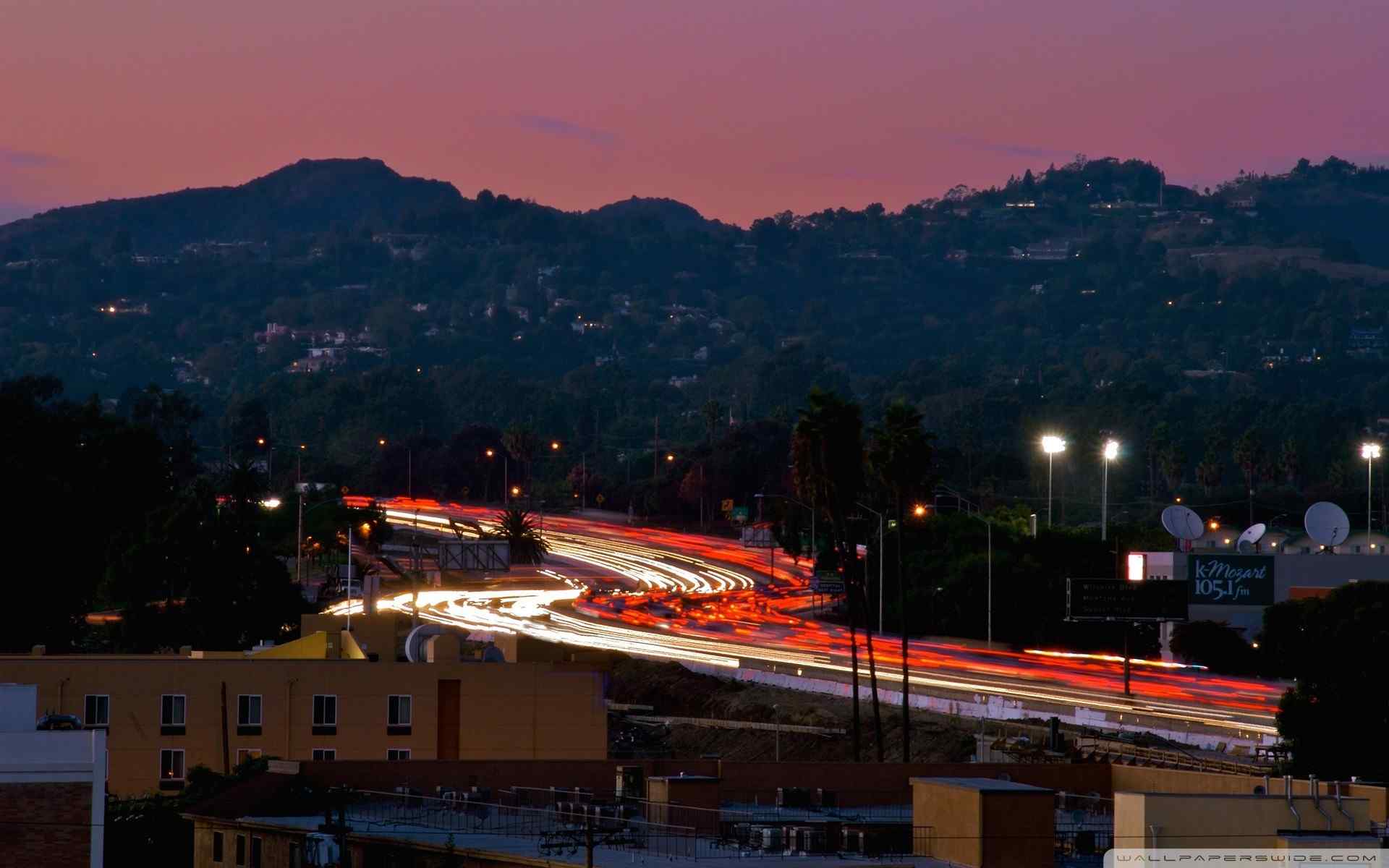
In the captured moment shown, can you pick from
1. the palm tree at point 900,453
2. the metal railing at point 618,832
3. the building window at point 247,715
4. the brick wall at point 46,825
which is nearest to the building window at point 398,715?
the building window at point 247,715

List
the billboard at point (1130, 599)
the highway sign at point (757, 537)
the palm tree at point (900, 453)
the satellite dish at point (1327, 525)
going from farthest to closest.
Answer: the highway sign at point (757, 537), the satellite dish at point (1327, 525), the palm tree at point (900, 453), the billboard at point (1130, 599)

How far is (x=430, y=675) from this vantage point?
6062 centimetres

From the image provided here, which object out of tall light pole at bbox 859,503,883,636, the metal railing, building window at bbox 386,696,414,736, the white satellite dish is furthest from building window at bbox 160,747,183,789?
the white satellite dish

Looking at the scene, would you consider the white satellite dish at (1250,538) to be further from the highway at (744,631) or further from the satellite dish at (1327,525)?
the highway at (744,631)

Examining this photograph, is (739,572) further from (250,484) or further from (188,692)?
(188,692)

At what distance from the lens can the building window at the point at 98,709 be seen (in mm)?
57781

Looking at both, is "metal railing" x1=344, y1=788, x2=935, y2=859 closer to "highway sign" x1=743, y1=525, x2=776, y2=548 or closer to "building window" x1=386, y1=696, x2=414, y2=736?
"building window" x1=386, y1=696, x2=414, y2=736

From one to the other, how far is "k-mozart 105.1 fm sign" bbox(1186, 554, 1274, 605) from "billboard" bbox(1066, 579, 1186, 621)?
12.6m

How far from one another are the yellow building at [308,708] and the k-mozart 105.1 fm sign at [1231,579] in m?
48.0

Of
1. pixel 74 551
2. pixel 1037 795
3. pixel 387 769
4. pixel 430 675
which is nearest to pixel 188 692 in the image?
pixel 430 675

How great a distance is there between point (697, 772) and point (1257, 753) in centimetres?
3058

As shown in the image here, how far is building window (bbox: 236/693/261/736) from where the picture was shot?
191ft

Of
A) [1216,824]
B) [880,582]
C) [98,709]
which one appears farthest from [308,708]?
[880,582]

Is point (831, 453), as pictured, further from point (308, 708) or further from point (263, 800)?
point (263, 800)
